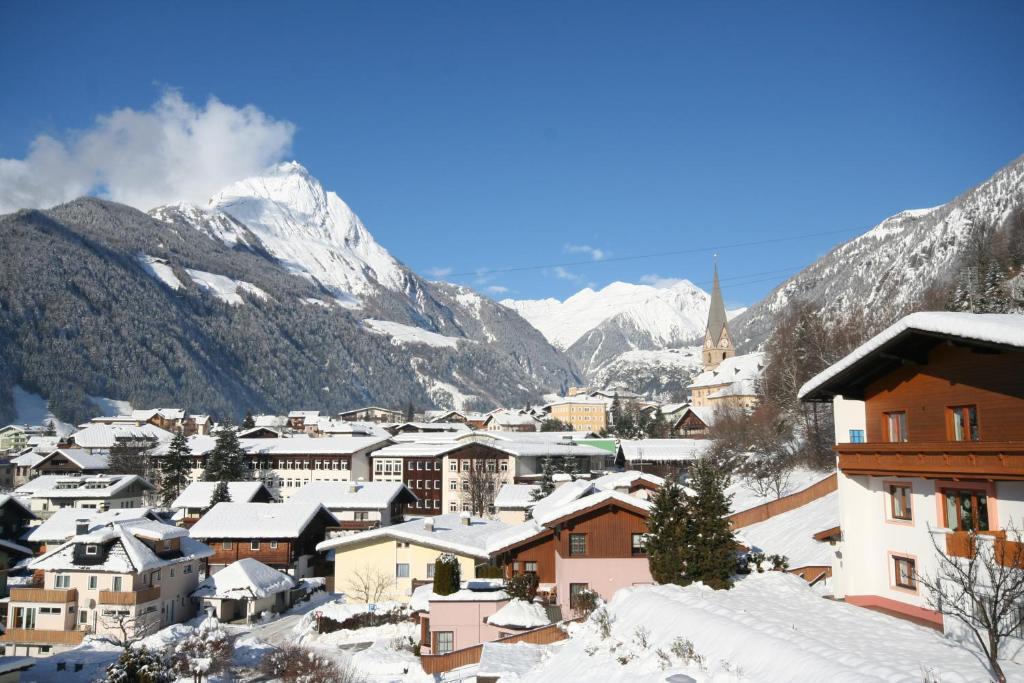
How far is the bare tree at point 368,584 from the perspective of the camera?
3812cm

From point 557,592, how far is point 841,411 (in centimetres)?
1162

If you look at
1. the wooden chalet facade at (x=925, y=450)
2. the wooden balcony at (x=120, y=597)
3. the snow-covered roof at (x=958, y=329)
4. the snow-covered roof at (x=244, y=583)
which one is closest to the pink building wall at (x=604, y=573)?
the wooden chalet facade at (x=925, y=450)

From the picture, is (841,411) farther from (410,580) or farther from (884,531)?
(410,580)

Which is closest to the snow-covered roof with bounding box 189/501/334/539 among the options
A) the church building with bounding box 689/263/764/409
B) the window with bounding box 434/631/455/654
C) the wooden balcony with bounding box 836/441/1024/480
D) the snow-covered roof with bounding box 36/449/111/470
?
the window with bounding box 434/631/455/654

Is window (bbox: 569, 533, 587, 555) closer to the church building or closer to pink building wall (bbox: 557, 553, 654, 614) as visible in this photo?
pink building wall (bbox: 557, 553, 654, 614)

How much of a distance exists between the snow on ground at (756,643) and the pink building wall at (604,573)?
6.94 meters

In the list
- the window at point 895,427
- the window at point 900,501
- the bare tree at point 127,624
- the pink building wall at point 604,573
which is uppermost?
the window at point 895,427

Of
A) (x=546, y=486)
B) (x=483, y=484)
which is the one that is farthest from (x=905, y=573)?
(x=483, y=484)

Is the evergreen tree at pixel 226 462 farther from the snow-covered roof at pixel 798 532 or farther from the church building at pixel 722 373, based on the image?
the snow-covered roof at pixel 798 532

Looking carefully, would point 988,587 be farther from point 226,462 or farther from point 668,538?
point 226,462

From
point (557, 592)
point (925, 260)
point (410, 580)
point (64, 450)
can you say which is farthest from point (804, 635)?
point (925, 260)

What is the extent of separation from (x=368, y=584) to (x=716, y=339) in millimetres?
144561

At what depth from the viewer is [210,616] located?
38.6m

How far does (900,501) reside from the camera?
1642 centimetres
